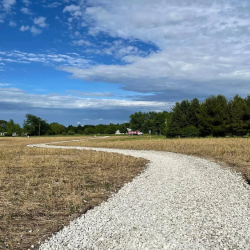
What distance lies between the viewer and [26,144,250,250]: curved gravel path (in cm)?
516

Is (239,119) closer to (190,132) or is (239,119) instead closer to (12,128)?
(190,132)

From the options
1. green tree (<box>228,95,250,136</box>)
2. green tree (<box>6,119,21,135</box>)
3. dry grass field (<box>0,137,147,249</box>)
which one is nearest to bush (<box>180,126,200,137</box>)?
green tree (<box>228,95,250,136</box>)

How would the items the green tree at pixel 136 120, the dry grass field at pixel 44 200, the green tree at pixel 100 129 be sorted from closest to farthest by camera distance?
1. the dry grass field at pixel 44 200
2. the green tree at pixel 136 120
3. the green tree at pixel 100 129

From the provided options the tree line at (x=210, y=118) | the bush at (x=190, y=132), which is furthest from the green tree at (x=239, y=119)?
the bush at (x=190, y=132)

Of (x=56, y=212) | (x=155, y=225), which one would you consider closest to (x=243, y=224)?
(x=155, y=225)

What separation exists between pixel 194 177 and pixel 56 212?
737 cm

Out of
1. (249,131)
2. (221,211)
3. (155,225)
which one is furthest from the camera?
(249,131)

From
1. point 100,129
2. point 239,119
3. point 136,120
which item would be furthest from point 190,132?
point 100,129

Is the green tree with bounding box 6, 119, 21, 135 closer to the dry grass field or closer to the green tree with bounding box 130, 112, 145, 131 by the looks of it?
the green tree with bounding box 130, 112, 145, 131

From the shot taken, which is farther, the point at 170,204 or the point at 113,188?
the point at 113,188

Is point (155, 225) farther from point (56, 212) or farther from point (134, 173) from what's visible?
point (134, 173)

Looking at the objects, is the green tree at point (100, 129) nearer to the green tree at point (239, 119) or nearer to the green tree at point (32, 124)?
the green tree at point (32, 124)

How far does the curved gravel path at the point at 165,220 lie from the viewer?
5.16m

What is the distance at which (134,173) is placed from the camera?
13.6 m
